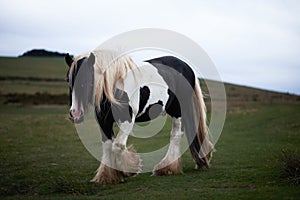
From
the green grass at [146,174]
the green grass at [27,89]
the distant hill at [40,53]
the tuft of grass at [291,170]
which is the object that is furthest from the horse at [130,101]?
the distant hill at [40,53]

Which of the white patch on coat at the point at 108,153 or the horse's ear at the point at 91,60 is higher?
the horse's ear at the point at 91,60

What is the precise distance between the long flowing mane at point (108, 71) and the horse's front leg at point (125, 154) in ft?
2.29

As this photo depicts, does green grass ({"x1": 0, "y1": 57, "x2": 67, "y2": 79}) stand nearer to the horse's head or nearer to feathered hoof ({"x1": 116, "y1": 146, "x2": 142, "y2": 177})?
feathered hoof ({"x1": 116, "y1": 146, "x2": 142, "y2": 177})

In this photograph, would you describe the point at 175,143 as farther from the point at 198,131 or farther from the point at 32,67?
the point at 32,67

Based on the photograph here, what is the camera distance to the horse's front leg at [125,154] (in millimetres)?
7332

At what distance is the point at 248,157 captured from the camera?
11.0 m

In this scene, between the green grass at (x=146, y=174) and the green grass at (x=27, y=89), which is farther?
the green grass at (x=27, y=89)

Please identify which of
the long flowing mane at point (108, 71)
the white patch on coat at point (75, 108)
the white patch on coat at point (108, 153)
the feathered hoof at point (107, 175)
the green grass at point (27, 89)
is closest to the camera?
the white patch on coat at point (75, 108)

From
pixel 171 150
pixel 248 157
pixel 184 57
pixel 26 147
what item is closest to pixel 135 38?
pixel 184 57

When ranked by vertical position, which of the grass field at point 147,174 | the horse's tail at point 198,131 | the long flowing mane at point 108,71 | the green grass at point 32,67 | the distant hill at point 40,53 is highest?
the distant hill at point 40,53

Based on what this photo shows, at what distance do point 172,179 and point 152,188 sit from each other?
2.76 feet

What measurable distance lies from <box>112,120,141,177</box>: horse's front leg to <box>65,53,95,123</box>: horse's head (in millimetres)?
931

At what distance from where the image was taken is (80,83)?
Answer: 22.1 ft

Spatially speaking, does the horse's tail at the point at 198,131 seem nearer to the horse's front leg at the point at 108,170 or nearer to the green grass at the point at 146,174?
the green grass at the point at 146,174
